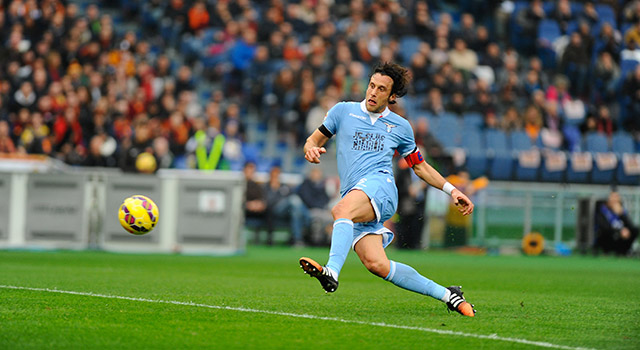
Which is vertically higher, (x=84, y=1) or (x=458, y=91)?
(x=84, y=1)

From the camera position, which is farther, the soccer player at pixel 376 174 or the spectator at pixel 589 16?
the spectator at pixel 589 16

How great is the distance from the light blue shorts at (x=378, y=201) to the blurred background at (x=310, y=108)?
10.2 meters

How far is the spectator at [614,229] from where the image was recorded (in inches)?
805

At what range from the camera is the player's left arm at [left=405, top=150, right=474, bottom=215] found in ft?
25.3

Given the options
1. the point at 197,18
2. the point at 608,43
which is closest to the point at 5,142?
the point at 197,18

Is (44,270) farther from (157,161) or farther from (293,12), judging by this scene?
(293,12)

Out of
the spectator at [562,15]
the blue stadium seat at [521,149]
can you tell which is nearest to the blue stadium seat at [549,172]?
the blue stadium seat at [521,149]

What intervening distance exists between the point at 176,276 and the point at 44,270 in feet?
5.35

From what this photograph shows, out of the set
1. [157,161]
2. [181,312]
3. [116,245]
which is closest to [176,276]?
[181,312]

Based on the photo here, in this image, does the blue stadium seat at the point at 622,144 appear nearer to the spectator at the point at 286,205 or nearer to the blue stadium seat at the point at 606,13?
the blue stadium seat at the point at 606,13

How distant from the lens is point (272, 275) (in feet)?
41.8

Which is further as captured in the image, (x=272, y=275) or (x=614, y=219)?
(x=614, y=219)

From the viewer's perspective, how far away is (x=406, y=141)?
8086 millimetres

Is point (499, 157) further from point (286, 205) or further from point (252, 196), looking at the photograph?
point (252, 196)
